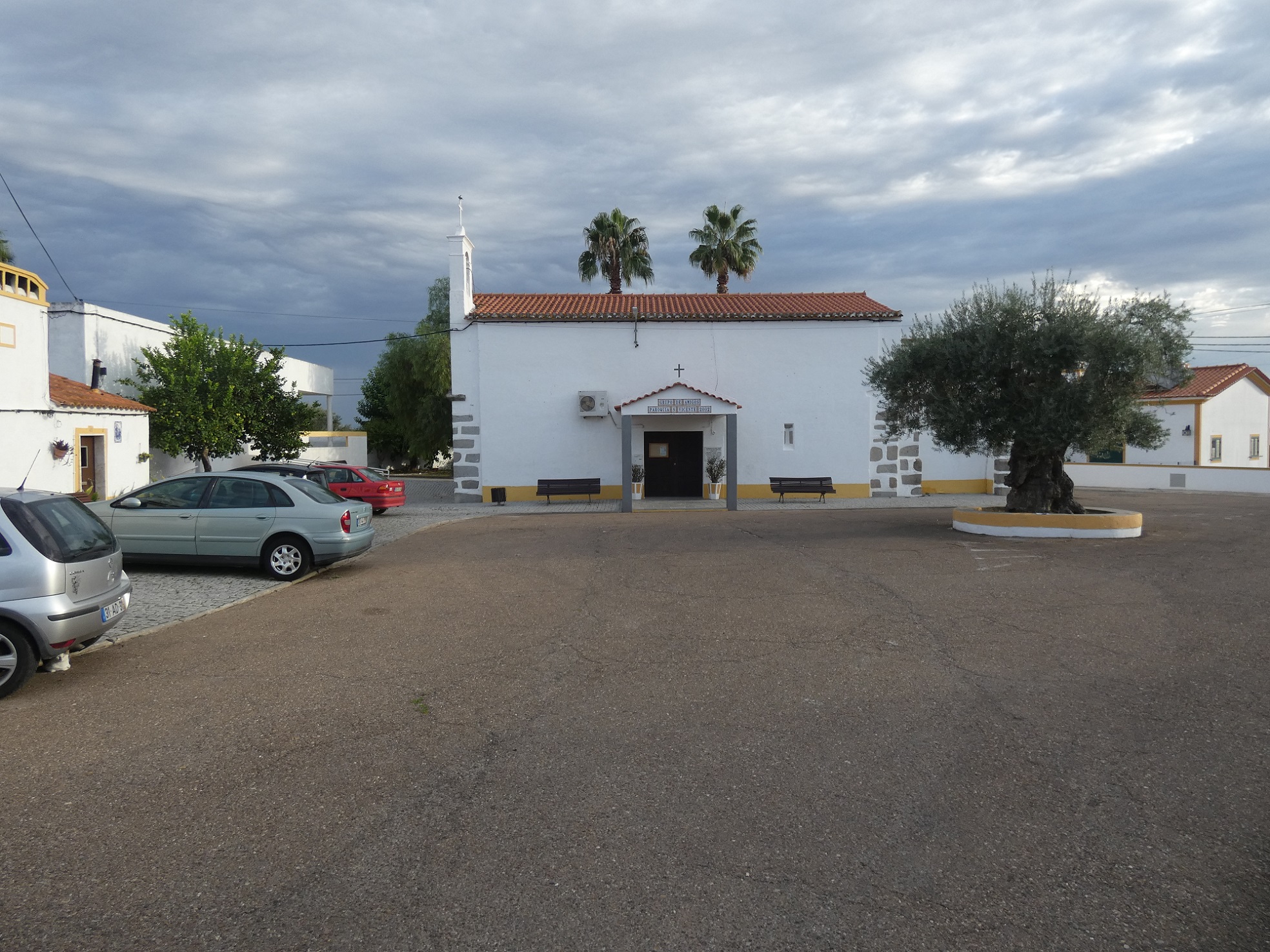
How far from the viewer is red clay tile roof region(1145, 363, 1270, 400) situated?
3856 centimetres

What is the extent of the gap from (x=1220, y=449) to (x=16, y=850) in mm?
46883

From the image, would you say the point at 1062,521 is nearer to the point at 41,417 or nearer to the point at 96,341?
the point at 41,417

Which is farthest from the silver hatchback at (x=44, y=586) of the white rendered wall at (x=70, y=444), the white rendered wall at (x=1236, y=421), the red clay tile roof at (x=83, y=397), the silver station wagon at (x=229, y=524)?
the white rendered wall at (x=1236, y=421)

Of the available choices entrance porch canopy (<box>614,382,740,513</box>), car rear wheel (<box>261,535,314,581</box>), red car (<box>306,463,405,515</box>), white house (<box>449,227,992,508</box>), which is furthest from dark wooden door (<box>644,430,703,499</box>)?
car rear wheel (<box>261,535,314,581</box>)

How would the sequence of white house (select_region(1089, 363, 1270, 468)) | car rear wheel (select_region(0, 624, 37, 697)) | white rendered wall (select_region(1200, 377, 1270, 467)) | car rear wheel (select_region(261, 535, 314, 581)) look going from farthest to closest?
white rendered wall (select_region(1200, 377, 1270, 467))
white house (select_region(1089, 363, 1270, 468))
car rear wheel (select_region(261, 535, 314, 581))
car rear wheel (select_region(0, 624, 37, 697))

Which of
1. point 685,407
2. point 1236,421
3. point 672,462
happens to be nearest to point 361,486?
point 685,407

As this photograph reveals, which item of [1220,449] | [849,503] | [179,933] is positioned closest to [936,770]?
[179,933]

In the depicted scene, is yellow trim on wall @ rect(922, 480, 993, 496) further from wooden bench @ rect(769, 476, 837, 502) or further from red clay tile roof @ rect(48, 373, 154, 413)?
red clay tile roof @ rect(48, 373, 154, 413)

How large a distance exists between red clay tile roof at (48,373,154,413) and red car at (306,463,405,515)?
4.78 m

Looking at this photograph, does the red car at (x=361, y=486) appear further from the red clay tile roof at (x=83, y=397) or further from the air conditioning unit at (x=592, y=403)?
the air conditioning unit at (x=592, y=403)

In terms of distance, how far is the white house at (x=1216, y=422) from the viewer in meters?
38.4

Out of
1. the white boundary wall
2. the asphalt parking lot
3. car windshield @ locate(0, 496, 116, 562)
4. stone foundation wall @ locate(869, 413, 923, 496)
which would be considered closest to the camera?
the asphalt parking lot

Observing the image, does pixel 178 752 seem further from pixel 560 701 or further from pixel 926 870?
pixel 926 870

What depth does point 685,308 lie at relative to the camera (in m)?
27.5
